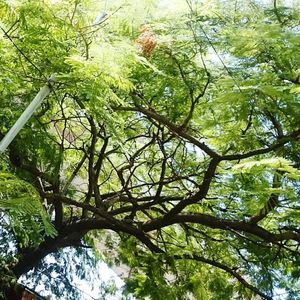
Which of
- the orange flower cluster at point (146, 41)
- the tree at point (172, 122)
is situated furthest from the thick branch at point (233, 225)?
the orange flower cluster at point (146, 41)

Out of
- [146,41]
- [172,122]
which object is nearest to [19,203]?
[146,41]

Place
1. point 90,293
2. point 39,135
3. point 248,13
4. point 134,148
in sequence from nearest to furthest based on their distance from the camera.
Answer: point 248,13 → point 39,135 → point 134,148 → point 90,293

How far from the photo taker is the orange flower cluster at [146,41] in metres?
2.23

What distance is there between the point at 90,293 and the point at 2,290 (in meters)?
1.32

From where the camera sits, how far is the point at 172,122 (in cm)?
298

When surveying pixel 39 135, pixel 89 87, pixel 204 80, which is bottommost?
pixel 89 87

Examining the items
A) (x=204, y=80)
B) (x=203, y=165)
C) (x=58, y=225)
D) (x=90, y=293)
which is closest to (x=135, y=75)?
(x=204, y=80)

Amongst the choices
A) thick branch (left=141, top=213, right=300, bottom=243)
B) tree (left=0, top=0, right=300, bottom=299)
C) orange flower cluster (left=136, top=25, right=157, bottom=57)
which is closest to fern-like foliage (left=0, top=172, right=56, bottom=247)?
tree (left=0, top=0, right=300, bottom=299)

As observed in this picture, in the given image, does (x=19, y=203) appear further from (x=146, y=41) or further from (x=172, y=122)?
(x=172, y=122)

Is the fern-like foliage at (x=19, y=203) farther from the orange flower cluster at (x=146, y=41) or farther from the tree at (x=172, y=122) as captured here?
the orange flower cluster at (x=146, y=41)

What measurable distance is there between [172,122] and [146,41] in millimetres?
826

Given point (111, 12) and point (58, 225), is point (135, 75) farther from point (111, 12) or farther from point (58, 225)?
point (58, 225)

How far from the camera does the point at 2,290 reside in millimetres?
3561

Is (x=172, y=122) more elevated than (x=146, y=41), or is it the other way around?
(x=172, y=122)
